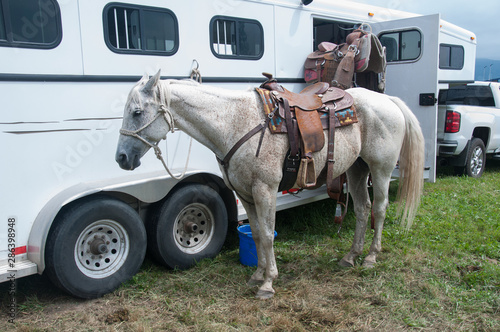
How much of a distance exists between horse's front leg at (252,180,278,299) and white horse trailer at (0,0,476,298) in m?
0.97

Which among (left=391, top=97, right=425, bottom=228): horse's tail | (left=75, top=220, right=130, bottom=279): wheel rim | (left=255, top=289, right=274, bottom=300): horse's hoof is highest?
(left=391, top=97, right=425, bottom=228): horse's tail

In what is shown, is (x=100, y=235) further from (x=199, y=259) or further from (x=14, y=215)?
(x=199, y=259)

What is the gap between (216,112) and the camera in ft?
10.5

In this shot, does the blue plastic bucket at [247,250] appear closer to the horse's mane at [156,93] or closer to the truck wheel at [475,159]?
the horse's mane at [156,93]

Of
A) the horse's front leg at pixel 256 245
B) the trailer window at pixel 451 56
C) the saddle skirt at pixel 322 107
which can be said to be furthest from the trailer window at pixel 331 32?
the horse's front leg at pixel 256 245

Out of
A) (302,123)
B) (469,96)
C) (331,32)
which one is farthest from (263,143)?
(469,96)

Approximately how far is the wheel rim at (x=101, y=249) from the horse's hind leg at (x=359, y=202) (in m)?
2.19

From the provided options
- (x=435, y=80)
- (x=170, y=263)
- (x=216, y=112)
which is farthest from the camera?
(x=435, y=80)

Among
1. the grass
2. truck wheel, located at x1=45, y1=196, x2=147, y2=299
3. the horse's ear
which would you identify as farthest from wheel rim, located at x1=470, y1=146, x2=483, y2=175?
the horse's ear

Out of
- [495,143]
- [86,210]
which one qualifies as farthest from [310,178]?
[495,143]

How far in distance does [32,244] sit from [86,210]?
47cm

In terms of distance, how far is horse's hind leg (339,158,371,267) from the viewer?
A: 4168 mm

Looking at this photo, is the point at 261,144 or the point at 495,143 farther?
the point at 495,143

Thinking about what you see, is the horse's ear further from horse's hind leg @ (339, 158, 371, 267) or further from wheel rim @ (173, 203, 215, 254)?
horse's hind leg @ (339, 158, 371, 267)
